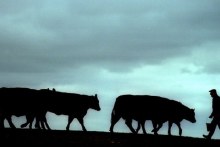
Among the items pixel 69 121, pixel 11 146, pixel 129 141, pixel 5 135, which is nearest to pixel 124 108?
pixel 69 121

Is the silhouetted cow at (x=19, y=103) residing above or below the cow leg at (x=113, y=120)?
above

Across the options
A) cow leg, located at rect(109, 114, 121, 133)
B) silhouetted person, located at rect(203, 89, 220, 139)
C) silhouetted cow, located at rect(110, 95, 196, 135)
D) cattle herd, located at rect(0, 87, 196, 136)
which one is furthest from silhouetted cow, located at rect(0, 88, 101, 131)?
silhouetted person, located at rect(203, 89, 220, 139)

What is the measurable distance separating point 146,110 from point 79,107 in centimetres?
463

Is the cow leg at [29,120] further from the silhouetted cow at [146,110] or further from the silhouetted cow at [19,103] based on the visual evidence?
the silhouetted cow at [146,110]

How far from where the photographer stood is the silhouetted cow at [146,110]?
81.9ft

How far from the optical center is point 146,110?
26000 millimetres

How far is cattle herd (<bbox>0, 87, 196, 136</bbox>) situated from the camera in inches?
903

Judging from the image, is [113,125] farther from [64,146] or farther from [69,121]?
[64,146]

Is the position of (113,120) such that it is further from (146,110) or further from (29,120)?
(29,120)

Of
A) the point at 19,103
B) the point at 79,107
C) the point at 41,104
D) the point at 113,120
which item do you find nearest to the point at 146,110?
the point at 113,120

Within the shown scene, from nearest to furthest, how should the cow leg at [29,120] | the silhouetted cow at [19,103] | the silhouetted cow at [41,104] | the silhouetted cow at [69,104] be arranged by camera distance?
the silhouetted cow at [19,103] → the silhouetted cow at [41,104] → the cow leg at [29,120] → the silhouetted cow at [69,104]

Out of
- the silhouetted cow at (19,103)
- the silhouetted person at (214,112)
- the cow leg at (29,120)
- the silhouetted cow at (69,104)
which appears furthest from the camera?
the silhouetted cow at (69,104)

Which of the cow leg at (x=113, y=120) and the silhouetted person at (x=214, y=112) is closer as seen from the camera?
the silhouetted person at (x=214, y=112)

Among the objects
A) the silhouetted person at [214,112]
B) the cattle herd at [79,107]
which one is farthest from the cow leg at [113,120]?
the silhouetted person at [214,112]
